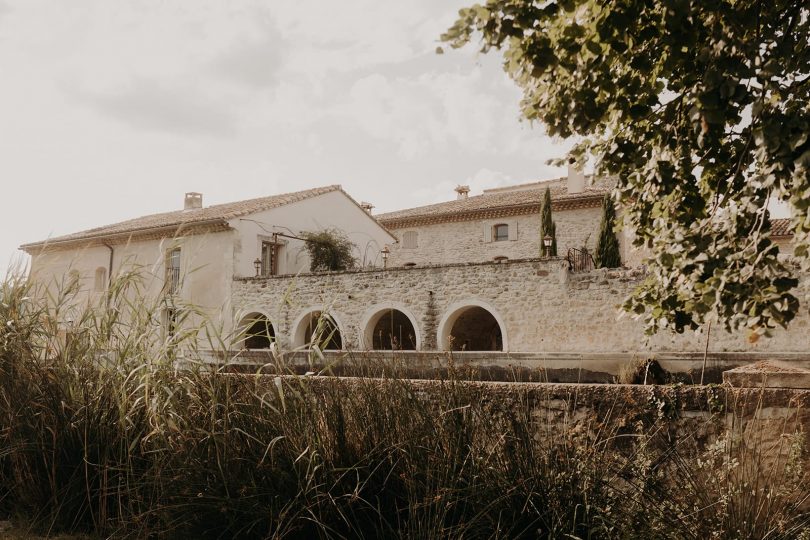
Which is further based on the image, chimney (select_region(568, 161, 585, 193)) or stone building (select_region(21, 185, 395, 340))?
chimney (select_region(568, 161, 585, 193))

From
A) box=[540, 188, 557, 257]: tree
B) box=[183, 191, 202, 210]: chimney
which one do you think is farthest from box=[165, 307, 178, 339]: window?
box=[183, 191, 202, 210]: chimney

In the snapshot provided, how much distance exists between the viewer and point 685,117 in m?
3.35

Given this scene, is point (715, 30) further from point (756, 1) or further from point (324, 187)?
point (324, 187)

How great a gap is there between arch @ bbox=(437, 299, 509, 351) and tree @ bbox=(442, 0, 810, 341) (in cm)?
1243

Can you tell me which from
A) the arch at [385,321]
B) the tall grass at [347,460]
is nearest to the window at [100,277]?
the arch at [385,321]

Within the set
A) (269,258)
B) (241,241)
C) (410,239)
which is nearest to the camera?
(241,241)

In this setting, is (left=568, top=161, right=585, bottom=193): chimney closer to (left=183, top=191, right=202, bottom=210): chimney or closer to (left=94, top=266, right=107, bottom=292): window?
(left=183, top=191, right=202, bottom=210): chimney

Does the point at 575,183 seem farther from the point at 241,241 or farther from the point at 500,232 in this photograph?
the point at 241,241

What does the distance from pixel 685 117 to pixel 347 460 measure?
8.37ft

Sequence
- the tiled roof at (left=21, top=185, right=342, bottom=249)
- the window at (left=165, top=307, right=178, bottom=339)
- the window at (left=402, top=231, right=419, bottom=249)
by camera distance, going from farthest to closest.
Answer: the window at (left=402, top=231, right=419, bottom=249)
the tiled roof at (left=21, top=185, right=342, bottom=249)
the window at (left=165, top=307, right=178, bottom=339)

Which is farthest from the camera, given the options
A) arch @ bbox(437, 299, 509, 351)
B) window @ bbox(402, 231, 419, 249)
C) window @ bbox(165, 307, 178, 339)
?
window @ bbox(402, 231, 419, 249)

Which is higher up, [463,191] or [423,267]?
[463,191]

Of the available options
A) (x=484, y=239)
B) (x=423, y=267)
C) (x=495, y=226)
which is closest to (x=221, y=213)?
(x=423, y=267)

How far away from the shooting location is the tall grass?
9.05 feet
